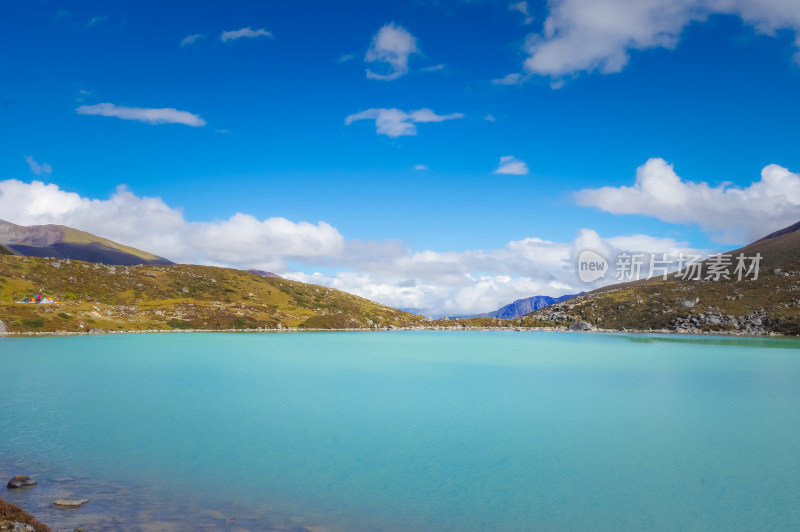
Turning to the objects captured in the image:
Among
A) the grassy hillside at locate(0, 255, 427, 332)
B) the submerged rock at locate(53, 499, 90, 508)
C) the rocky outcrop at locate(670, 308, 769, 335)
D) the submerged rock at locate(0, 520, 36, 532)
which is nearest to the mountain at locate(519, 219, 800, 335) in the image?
the rocky outcrop at locate(670, 308, 769, 335)

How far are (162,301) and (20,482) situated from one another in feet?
355

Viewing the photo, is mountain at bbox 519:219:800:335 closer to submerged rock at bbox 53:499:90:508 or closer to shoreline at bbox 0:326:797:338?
shoreline at bbox 0:326:797:338

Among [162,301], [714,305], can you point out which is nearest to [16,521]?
[162,301]

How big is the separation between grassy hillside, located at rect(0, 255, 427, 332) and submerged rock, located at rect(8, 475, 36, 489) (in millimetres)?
75287

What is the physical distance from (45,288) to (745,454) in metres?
122

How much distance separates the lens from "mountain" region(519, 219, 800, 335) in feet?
396

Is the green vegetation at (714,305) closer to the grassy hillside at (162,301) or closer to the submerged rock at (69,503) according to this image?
the grassy hillside at (162,301)

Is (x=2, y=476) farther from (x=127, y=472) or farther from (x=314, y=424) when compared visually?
(x=314, y=424)

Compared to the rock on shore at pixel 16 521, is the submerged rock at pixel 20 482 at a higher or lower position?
lower

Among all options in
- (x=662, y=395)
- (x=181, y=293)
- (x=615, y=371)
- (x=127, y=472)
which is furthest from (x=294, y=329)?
(x=127, y=472)

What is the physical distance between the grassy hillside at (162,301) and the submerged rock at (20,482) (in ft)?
247

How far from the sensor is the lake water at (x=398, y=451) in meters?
12.1

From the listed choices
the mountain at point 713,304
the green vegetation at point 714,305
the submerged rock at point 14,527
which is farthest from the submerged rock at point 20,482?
the mountain at point 713,304

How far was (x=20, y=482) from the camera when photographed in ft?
42.0
